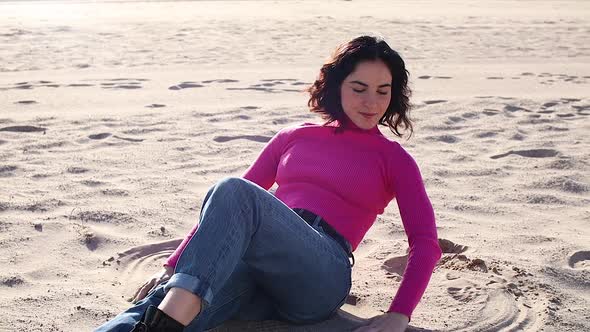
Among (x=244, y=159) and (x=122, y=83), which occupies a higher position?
(x=244, y=159)

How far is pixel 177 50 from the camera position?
10.5 m

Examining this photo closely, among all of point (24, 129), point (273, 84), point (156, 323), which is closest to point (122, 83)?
point (273, 84)

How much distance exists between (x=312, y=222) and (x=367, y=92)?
1.82ft

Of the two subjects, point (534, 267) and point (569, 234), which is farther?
point (569, 234)

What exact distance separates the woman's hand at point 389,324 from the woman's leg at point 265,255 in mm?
175

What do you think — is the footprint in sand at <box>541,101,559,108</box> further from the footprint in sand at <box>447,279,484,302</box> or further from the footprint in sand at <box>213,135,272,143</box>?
the footprint in sand at <box>447,279,484,302</box>

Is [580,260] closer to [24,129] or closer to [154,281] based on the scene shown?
[154,281]

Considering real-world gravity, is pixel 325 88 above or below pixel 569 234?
above

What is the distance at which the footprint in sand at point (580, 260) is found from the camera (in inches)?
143

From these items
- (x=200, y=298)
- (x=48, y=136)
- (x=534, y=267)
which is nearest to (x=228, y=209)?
(x=200, y=298)

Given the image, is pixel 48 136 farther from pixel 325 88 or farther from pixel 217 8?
pixel 217 8

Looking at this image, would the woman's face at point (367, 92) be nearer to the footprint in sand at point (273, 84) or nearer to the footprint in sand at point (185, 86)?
the footprint in sand at point (273, 84)

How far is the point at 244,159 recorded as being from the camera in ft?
17.4

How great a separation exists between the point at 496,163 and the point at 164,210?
2174 mm
